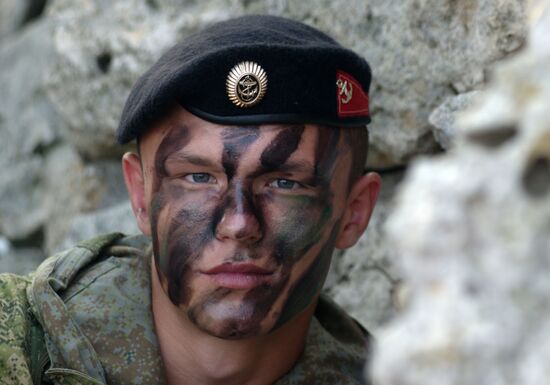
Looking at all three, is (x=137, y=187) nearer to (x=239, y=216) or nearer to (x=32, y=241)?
(x=239, y=216)

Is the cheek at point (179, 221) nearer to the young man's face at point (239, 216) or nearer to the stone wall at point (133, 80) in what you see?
the young man's face at point (239, 216)

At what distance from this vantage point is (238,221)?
1.60 m

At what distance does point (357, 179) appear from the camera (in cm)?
186

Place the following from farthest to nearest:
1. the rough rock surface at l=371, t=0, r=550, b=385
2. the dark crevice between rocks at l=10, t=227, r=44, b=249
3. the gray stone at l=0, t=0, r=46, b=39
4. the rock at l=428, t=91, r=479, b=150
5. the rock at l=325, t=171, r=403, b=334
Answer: the gray stone at l=0, t=0, r=46, b=39 < the dark crevice between rocks at l=10, t=227, r=44, b=249 < the rock at l=325, t=171, r=403, b=334 < the rock at l=428, t=91, r=479, b=150 < the rough rock surface at l=371, t=0, r=550, b=385

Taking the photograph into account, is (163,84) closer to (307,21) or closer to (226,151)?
(226,151)

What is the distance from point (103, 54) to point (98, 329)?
108 centimetres

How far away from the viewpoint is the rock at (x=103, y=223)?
271 cm

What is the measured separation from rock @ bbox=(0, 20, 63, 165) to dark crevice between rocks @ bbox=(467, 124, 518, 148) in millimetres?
2676

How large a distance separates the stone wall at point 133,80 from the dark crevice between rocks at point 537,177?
3.83 ft

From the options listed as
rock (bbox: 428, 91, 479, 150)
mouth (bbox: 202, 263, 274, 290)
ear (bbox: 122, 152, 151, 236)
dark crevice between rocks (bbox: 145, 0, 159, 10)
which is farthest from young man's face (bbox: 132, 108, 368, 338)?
dark crevice between rocks (bbox: 145, 0, 159, 10)

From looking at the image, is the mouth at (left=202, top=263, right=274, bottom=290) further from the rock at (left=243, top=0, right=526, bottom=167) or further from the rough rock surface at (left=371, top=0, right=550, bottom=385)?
the rough rock surface at (left=371, top=0, right=550, bottom=385)

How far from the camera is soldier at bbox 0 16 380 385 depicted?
5.40 ft

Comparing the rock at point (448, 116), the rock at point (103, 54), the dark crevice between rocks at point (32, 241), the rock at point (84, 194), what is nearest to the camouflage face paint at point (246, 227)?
the rock at point (448, 116)

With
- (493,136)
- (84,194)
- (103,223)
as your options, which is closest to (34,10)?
(84,194)
